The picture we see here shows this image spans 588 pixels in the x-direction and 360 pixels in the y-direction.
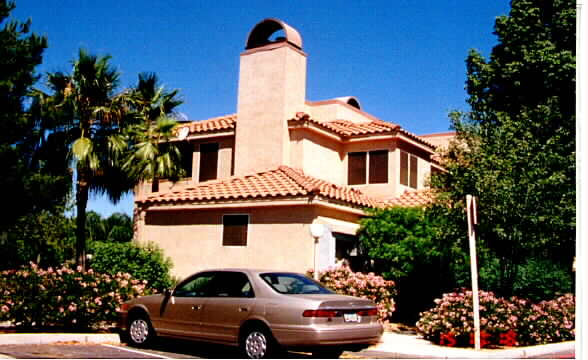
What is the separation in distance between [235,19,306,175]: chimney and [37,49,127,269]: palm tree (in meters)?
4.62

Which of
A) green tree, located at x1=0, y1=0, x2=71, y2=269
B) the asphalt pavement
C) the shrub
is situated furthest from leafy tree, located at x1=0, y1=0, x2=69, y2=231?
the shrub

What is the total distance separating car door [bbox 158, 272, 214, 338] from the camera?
34.6 ft

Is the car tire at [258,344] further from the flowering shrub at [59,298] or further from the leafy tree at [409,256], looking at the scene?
the leafy tree at [409,256]

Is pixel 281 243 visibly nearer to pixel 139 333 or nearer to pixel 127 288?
pixel 127 288

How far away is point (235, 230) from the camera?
744 inches

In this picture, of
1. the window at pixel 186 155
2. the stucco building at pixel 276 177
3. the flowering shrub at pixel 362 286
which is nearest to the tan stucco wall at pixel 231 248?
the stucco building at pixel 276 177

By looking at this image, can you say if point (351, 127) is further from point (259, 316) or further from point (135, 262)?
point (259, 316)

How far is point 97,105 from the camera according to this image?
61.4 feet

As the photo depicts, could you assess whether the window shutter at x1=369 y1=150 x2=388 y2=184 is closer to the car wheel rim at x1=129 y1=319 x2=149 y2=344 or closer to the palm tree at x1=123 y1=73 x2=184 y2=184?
the palm tree at x1=123 y1=73 x2=184 y2=184

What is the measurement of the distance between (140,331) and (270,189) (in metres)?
7.79

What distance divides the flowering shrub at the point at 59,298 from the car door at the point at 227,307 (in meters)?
3.22

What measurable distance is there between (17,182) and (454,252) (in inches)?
404

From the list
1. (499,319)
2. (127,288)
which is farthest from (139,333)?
(499,319)

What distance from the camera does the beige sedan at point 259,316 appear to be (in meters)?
9.25
